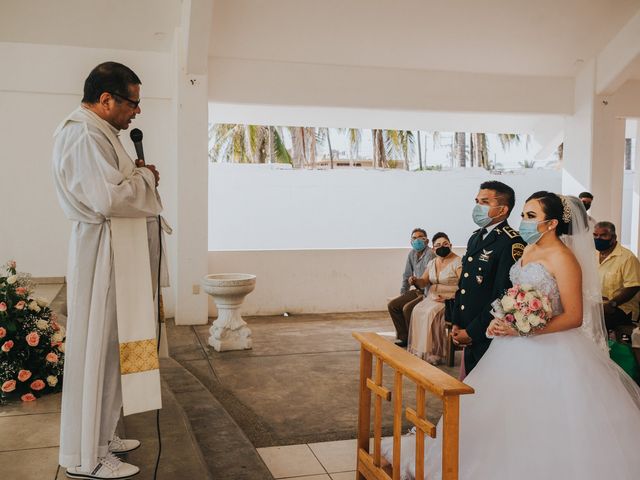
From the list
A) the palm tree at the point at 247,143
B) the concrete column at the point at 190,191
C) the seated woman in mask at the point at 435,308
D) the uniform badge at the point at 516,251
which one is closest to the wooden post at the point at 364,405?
the uniform badge at the point at 516,251

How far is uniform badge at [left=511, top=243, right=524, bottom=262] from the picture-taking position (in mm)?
3783

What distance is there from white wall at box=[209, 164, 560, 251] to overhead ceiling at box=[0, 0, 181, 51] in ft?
6.60

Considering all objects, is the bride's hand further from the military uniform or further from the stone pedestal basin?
the stone pedestal basin

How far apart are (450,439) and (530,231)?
137cm

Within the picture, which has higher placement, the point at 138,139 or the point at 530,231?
the point at 138,139

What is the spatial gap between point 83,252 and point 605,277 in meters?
4.79

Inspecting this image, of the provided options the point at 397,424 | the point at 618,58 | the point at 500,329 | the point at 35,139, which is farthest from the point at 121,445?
the point at 618,58

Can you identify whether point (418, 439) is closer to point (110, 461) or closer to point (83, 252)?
point (110, 461)

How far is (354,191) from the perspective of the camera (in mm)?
10062

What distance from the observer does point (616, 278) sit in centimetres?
600

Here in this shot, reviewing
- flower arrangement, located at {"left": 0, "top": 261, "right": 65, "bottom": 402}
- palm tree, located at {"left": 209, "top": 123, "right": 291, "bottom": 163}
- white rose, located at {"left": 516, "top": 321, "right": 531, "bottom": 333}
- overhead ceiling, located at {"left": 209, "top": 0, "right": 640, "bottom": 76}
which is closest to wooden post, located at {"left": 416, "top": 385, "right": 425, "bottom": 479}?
white rose, located at {"left": 516, "top": 321, "right": 531, "bottom": 333}

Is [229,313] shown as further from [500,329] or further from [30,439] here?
[500,329]

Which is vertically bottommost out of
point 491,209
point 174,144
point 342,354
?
point 342,354

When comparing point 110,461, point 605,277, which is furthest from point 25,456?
point 605,277
